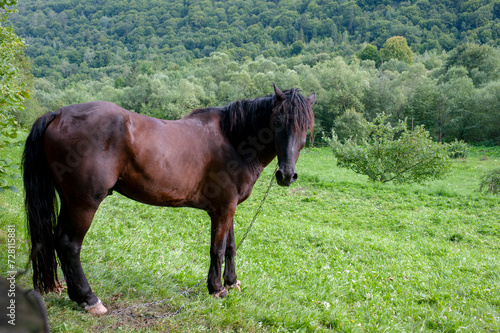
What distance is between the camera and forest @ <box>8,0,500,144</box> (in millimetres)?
43406

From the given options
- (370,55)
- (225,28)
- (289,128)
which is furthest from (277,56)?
(289,128)

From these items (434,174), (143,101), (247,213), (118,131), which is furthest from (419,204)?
(143,101)

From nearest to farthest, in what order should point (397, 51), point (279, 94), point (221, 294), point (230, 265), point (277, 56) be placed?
point (279, 94) < point (221, 294) < point (230, 265) < point (397, 51) < point (277, 56)

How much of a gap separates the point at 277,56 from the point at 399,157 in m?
99.5

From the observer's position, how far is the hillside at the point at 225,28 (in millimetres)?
106312

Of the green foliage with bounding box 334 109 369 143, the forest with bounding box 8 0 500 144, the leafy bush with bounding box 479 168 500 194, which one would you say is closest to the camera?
the leafy bush with bounding box 479 168 500 194

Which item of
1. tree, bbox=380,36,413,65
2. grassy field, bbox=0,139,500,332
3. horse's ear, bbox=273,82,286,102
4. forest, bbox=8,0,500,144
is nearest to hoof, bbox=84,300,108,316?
grassy field, bbox=0,139,500,332

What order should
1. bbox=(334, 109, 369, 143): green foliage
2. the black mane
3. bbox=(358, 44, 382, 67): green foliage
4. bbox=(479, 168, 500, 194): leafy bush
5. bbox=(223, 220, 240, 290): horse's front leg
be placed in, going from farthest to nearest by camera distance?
bbox=(358, 44, 382, 67): green foliage → bbox=(334, 109, 369, 143): green foliage → bbox=(479, 168, 500, 194): leafy bush → bbox=(223, 220, 240, 290): horse's front leg → the black mane

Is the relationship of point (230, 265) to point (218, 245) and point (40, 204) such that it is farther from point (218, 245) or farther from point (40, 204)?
point (40, 204)

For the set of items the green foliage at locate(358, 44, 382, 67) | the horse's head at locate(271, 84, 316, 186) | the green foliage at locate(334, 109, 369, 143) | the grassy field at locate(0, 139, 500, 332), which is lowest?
the green foliage at locate(334, 109, 369, 143)

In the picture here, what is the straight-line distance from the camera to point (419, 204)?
1398 cm

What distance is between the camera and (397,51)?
92125 mm

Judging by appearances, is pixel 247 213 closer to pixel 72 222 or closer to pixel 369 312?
pixel 369 312

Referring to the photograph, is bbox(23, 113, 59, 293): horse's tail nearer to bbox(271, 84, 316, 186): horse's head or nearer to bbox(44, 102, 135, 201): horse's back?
bbox(44, 102, 135, 201): horse's back
